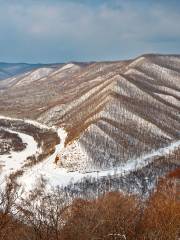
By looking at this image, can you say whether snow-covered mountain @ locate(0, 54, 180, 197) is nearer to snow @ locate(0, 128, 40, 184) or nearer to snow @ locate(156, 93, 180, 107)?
snow @ locate(156, 93, 180, 107)

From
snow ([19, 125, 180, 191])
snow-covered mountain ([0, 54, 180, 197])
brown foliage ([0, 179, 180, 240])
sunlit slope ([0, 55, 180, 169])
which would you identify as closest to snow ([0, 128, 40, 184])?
snow-covered mountain ([0, 54, 180, 197])

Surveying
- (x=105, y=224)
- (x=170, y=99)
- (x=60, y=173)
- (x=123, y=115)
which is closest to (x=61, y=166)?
(x=60, y=173)

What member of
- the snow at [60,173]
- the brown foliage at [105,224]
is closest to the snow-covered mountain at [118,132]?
the snow at [60,173]

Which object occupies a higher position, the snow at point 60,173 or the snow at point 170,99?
the snow at point 170,99

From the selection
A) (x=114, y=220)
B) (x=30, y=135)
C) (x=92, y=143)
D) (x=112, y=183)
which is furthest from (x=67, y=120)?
(x=114, y=220)

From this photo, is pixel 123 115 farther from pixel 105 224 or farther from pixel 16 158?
pixel 105 224

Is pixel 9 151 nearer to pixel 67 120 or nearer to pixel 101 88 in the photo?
pixel 67 120

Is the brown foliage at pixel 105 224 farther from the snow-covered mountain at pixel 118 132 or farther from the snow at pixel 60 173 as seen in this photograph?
the snow at pixel 60 173

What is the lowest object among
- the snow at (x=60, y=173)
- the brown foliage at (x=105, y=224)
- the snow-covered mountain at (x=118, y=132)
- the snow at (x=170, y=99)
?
the brown foliage at (x=105, y=224)
